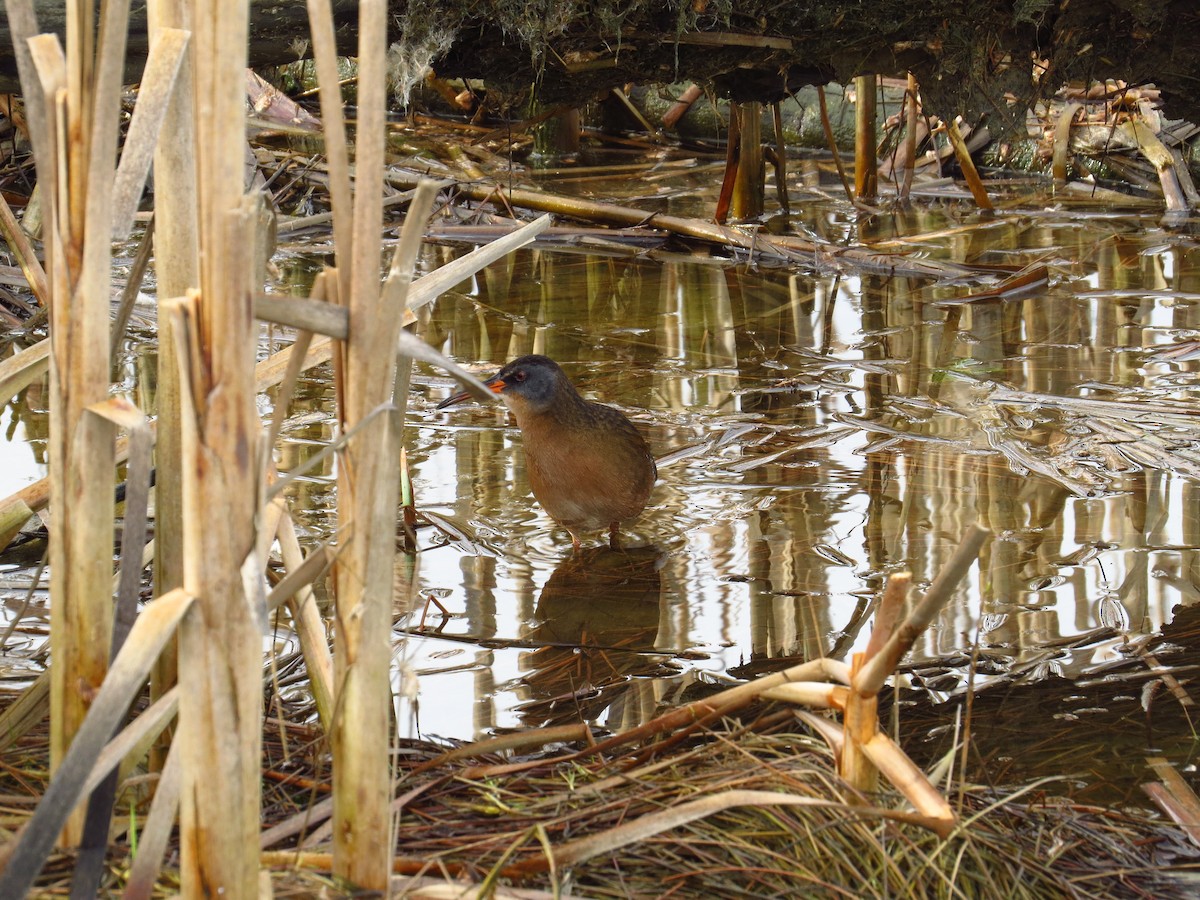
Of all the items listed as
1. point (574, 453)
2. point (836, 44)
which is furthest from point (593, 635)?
point (836, 44)

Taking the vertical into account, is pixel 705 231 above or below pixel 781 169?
below

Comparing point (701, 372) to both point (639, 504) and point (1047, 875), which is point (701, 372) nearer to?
point (639, 504)

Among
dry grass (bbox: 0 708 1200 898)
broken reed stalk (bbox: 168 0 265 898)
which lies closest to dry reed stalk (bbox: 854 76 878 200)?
dry grass (bbox: 0 708 1200 898)

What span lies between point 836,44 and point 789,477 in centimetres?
149

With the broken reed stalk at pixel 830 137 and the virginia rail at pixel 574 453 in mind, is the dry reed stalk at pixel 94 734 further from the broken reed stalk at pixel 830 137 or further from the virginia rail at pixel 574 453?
the broken reed stalk at pixel 830 137

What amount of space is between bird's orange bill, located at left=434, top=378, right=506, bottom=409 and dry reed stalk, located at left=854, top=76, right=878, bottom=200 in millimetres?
4816

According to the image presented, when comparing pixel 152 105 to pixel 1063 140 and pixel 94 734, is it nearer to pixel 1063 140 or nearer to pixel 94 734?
pixel 94 734

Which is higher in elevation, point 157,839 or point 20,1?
point 20,1

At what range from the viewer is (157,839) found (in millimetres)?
1446

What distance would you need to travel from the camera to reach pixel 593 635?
331cm

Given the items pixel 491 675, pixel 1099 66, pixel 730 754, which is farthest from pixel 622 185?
pixel 730 754

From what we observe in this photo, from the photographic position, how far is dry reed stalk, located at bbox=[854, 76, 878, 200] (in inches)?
346

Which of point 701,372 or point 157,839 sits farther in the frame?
point 701,372

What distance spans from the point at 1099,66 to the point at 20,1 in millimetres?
3949
